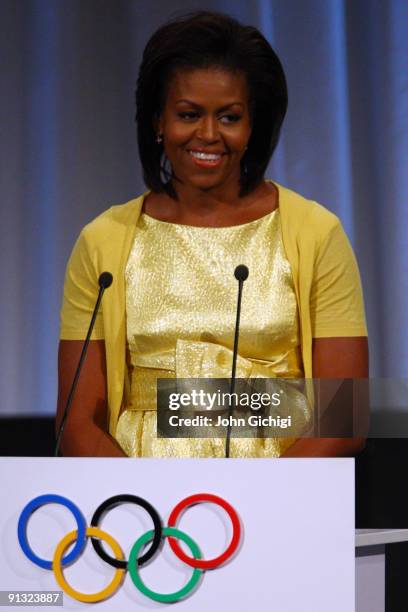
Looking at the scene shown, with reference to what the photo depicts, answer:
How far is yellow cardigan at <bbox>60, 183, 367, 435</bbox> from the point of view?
1546 millimetres

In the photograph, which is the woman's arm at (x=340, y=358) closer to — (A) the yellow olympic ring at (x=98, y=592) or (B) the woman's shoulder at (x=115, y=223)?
(B) the woman's shoulder at (x=115, y=223)

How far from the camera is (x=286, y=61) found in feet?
8.04

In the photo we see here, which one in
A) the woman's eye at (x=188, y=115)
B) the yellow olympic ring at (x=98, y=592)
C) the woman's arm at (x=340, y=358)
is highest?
the woman's eye at (x=188, y=115)

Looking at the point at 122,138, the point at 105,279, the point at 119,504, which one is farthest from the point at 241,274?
the point at 122,138

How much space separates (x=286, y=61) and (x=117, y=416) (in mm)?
1176

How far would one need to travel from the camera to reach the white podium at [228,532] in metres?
1.03

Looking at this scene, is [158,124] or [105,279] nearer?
[105,279]

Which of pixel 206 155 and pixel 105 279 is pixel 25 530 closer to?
pixel 105 279

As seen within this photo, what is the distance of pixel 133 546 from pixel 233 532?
10cm

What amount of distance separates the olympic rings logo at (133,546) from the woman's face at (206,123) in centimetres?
68

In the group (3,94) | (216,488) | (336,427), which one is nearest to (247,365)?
(336,427)

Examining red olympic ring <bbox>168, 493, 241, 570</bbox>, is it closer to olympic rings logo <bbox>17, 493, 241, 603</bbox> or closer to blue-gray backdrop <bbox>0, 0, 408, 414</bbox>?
olympic rings logo <bbox>17, 493, 241, 603</bbox>

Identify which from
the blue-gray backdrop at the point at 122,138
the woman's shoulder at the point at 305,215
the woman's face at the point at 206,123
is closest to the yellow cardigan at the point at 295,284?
the woman's shoulder at the point at 305,215

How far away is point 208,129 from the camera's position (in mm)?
1555
